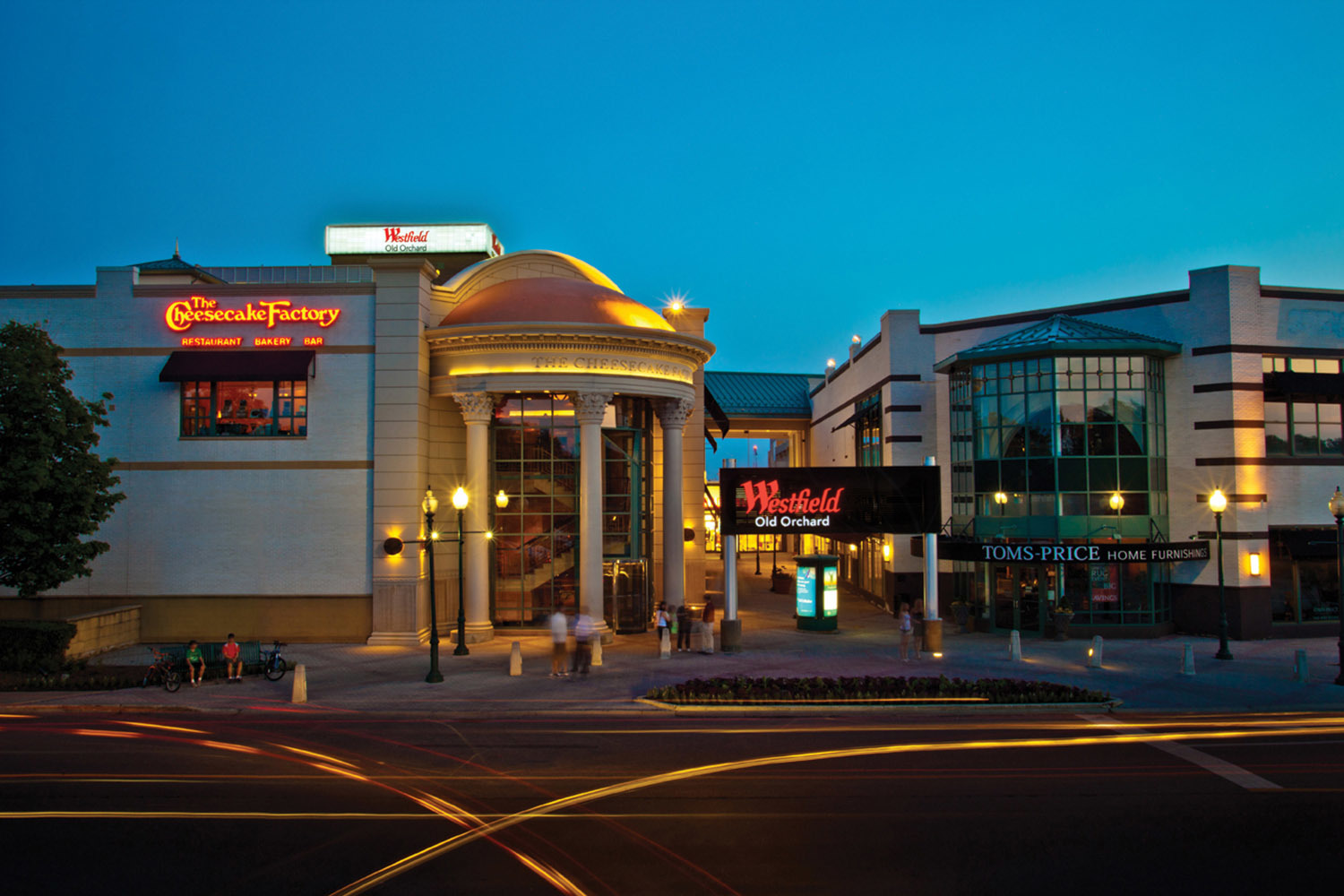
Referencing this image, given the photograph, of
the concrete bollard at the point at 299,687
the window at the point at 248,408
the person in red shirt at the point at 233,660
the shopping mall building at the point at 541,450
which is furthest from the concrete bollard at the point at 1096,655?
the window at the point at 248,408

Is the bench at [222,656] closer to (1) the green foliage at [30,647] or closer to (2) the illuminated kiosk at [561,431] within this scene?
(1) the green foliage at [30,647]

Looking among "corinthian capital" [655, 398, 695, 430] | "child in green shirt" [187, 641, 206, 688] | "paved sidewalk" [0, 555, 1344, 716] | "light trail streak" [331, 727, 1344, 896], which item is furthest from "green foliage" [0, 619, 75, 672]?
"corinthian capital" [655, 398, 695, 430]

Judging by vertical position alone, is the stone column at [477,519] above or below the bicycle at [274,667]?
above

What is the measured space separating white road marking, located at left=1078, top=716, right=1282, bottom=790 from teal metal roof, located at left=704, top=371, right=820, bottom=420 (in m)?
44.0

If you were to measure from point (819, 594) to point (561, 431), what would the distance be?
11.0 meters

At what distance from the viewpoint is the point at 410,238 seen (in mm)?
45594

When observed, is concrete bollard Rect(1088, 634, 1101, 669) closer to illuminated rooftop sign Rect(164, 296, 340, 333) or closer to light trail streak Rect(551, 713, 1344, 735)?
light trail streak Rect(551, 713, 1344, 735)

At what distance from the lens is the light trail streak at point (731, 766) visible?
9820mm

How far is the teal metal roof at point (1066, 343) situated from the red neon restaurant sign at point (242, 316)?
73.1ft

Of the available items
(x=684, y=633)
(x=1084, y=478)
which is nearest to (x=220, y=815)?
(x=684, y=633)

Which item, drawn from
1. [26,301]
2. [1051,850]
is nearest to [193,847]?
[1051,850]

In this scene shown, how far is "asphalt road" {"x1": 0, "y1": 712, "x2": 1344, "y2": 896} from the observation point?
31.4 feet

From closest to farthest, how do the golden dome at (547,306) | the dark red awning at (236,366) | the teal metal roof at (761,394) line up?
the dark red awning at (236,366) → the golden dome at (547,306) → the teal metal roof at (761,394)

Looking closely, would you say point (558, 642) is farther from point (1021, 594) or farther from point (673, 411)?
point (1021, 594)
